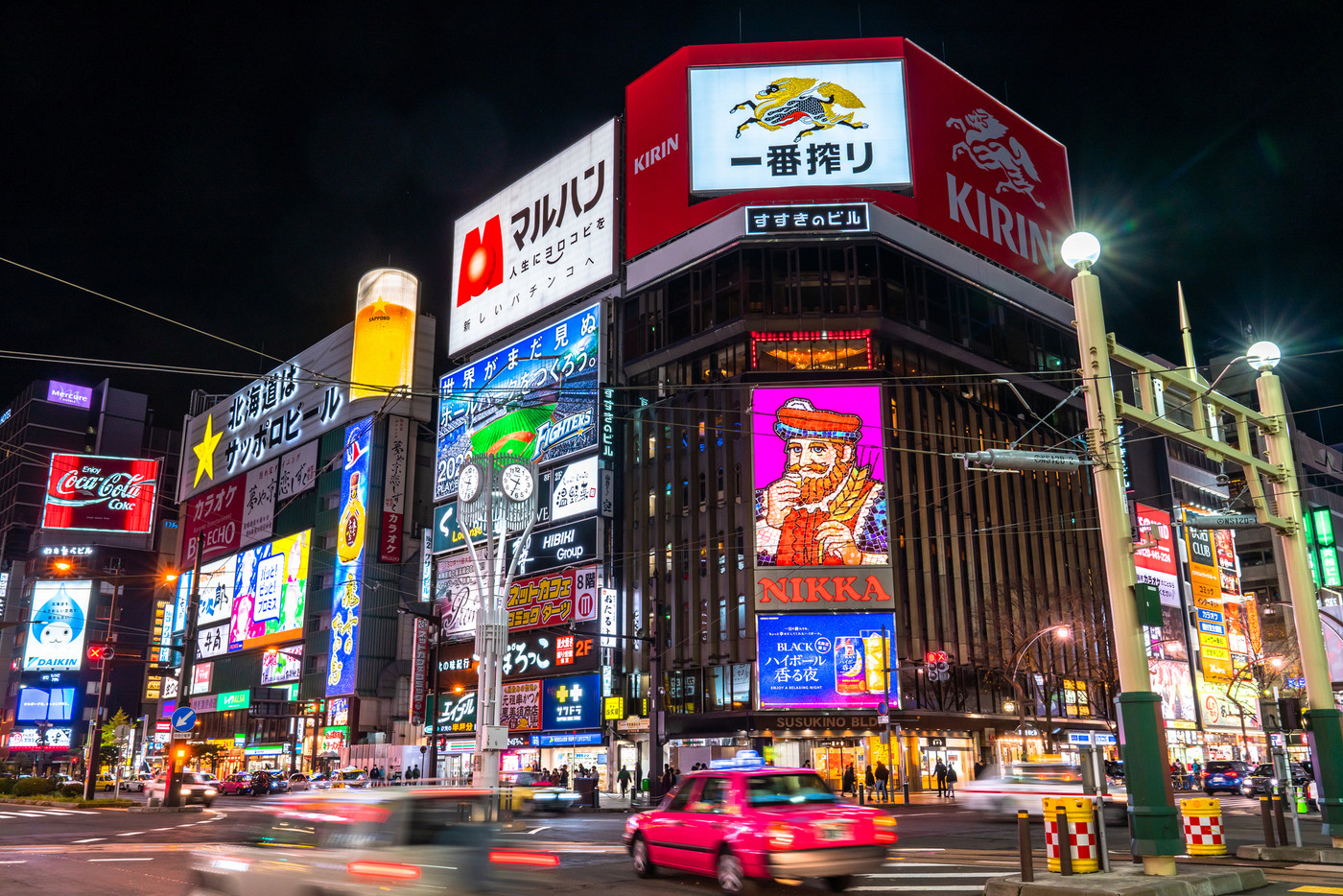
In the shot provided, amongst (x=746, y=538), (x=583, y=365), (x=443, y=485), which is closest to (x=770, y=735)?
(x=746, y=538)

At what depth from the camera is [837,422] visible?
5731 cm

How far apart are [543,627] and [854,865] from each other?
52803mm

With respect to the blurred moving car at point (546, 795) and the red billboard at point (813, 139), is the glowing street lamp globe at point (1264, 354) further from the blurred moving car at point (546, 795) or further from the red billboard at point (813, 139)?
the red billboard at point (813, 139)

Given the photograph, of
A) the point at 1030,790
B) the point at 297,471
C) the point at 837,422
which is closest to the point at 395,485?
the point at 297,471

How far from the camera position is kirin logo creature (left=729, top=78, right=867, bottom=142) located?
61.5 m

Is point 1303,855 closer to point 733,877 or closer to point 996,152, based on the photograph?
point 733,877

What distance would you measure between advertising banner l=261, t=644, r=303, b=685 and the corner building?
117ft

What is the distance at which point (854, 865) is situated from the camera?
13.0 metres

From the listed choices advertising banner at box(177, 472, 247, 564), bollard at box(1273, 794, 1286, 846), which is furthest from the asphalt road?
advertising banner at box(177, 472, 247, 564)

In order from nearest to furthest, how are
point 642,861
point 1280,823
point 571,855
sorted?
point 642,861
point 1280,823
point 571,855

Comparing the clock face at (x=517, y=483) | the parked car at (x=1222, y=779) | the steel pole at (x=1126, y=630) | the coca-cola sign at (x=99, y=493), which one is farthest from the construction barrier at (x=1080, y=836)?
the coca-cola sign at (x=99, y=493)

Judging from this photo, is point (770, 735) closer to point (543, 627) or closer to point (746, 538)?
point (746, 538)

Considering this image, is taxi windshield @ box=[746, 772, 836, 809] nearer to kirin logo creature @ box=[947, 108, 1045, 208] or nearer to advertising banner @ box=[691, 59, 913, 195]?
advertising banner @ box=[691, 59, 913, 195]

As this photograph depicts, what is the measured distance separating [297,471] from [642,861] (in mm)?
83298
